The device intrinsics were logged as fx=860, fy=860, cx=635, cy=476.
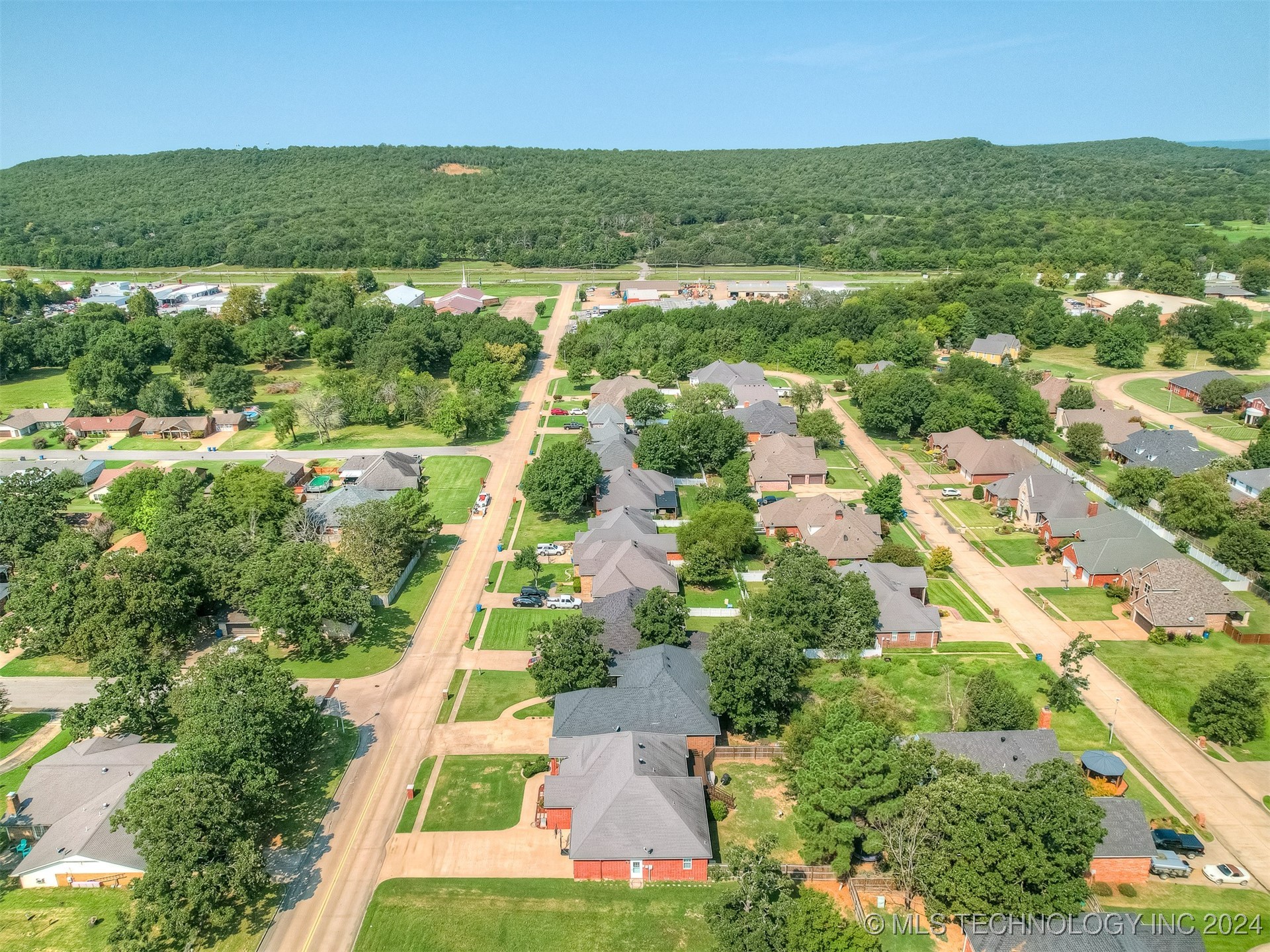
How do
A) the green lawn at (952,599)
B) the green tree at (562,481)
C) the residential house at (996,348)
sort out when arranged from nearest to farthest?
the green lawn at (952,599)
the green tree at (562,481)
the residential house at (996,348)

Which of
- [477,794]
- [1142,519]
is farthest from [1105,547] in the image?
[477,794]

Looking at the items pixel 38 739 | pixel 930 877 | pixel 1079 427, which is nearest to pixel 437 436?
pixel 38 739

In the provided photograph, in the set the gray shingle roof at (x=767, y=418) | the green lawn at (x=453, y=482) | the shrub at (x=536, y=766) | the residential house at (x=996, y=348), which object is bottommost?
the shrub at (x=536, y=766)

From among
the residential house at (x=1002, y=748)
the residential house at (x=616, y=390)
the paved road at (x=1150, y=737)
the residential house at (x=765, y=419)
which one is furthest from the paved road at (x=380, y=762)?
the paved road at (x=1150, y=737)

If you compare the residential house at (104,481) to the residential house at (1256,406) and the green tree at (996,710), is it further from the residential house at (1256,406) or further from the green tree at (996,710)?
the residential house at (1256,406)

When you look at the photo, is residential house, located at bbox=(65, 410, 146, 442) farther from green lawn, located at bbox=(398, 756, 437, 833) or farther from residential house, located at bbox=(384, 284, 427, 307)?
green lawn, located at bbox=(398, 756, 437, 833)

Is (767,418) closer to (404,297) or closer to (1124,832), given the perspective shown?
(1124,832)
